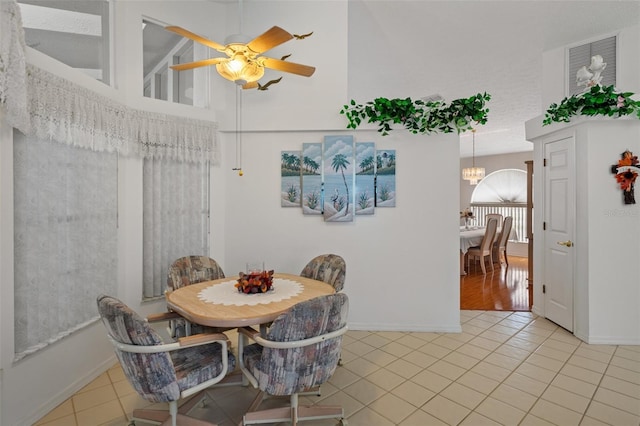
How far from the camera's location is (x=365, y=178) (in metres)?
3.46

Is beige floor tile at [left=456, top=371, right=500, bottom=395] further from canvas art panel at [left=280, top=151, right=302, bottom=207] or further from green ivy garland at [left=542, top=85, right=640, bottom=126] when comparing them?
green ivy garland at [left=542, top=85, right=640, bottom=126]

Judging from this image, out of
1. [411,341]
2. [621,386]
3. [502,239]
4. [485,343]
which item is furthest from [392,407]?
[502,239]

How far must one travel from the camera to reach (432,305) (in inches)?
135

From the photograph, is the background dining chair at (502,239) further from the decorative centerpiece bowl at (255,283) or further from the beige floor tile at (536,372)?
the decorative centerpiece bowl at (255,283)

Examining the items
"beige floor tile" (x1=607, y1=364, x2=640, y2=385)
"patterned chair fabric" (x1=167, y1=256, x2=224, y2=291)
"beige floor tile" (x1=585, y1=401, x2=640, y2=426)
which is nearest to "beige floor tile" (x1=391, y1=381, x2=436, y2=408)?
"beige floor tile" (x1=585, y1=401, x2=640, y2=426)

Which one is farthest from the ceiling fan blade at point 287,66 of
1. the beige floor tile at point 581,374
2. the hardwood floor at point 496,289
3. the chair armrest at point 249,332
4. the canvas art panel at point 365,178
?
the hardwood floor at point 496,289

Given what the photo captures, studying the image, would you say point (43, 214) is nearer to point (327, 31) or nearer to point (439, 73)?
point (327, 31)

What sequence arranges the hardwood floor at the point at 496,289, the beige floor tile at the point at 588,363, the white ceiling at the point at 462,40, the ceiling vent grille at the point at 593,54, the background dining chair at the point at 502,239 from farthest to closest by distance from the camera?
the background dining chair at the point at 502,239, the hardwood floor at the point at 496,289, the ceiling vent grille at the point at 593,54, the white ceiling at the point at 462,40, the beige floor tile at the point at 588,363

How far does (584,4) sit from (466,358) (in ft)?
11.0

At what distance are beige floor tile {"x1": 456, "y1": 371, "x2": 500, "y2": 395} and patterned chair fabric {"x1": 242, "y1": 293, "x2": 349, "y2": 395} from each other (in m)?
1.28

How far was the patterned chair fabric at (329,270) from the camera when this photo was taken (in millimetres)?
2732

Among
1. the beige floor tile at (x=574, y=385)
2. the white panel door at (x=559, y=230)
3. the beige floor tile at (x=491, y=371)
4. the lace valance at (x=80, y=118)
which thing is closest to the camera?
the lace valance at (x=80, y=118)

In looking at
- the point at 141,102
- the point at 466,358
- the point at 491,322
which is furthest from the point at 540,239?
the point at 141,102

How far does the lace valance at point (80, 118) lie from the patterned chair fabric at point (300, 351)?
1839mm
